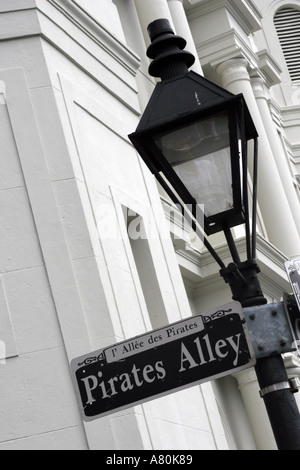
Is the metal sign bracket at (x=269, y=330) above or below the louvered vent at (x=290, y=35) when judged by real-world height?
below

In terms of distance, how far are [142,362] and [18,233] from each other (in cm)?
322

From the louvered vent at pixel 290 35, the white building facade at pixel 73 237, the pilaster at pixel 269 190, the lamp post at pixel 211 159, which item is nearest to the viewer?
the lamp post at pixel 211 159

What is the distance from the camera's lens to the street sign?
4.64 metres

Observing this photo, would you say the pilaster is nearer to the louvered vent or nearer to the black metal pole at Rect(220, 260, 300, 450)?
the louvered vent

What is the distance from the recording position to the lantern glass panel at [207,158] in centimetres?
504

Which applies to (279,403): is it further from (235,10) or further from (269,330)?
(235,10)

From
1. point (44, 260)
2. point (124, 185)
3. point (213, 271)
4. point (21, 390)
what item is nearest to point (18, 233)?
point (44, 260)

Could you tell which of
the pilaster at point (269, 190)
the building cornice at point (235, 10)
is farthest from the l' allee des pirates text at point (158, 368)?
the building cornice at point (235, 10)

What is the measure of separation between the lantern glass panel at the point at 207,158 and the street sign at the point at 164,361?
0.56 m

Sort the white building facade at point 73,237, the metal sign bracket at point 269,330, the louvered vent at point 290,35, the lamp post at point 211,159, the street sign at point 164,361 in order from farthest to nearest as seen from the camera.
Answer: the louvered vent at point 290,35
the white building facade at point 73,237
the lamp post at point 211,159
the metal sign bracket at point 269,330
the street sign at point 164,361

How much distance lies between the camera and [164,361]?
15.5 feet

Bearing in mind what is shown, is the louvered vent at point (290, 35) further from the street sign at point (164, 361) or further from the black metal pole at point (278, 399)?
the street sign at point (164, 361)

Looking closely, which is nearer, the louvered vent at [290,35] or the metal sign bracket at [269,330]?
the metal sign bracket at [269,330]
